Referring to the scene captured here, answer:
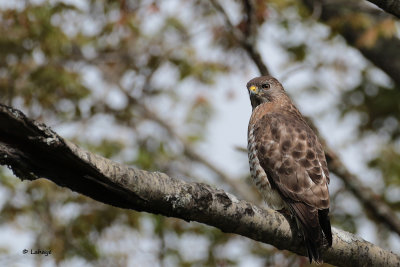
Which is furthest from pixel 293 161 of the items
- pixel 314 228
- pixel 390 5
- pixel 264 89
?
pixel 390 5

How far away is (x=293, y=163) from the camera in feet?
17.1

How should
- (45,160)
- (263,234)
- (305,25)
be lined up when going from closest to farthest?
(45,160) < (263,234) < (305,25)

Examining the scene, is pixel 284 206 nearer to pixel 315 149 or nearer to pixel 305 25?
pixel 315 149

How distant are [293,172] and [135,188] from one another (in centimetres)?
210

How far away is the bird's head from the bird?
56cm

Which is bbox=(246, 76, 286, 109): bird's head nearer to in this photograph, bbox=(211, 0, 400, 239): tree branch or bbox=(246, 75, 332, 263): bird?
bbox=(211, 0, 400, 239): tree branch

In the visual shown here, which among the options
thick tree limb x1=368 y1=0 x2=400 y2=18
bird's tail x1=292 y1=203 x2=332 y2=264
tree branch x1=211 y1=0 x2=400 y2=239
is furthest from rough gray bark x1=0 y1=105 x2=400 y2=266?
tree branch x1=211 y1=0 x2=400 y2=239

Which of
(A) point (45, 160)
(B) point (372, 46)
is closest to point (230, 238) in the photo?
(B) point (372, 46)

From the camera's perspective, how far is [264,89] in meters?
6.84

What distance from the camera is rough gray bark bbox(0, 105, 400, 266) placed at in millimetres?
3031

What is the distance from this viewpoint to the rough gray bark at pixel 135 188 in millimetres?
3031

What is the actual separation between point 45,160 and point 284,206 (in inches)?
104

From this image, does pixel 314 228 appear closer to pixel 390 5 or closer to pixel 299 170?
pixel 299 170

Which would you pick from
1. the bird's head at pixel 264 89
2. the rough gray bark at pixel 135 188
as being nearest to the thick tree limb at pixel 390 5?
the rough gray bark at pixel 135 188
